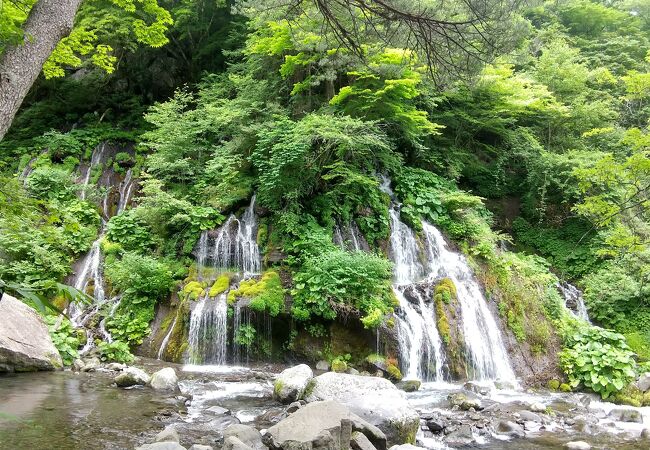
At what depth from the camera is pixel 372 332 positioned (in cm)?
991

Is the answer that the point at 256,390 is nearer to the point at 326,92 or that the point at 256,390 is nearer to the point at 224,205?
the point at 224,205

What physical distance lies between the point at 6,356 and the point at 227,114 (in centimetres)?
845

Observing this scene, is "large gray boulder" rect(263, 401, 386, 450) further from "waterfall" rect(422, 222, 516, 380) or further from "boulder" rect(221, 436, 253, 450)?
"waterfall" rect(422, 222, 516, 380)

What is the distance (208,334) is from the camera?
9.98m

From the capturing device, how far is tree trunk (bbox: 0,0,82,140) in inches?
129

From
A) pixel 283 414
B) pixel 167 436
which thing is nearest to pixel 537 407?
pixel 283 414

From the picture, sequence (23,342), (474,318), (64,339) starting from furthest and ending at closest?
(474,318) < (64,339) < (23,342)

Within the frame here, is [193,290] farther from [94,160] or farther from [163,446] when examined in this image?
[94,160]

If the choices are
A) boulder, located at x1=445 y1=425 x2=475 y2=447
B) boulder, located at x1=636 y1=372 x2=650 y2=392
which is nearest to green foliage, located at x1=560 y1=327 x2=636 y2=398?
boulder, located at x1=636 y1=372 x2=650 y2=392

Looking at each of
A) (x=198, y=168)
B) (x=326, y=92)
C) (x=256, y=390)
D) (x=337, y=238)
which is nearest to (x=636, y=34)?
(x=326, y=92)

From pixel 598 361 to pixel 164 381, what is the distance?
350 inches

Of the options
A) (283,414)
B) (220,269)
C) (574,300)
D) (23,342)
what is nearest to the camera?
(283,414)

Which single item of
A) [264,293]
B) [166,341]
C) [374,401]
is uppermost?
[264,293]

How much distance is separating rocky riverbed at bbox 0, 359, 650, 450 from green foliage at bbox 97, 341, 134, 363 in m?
0.54
